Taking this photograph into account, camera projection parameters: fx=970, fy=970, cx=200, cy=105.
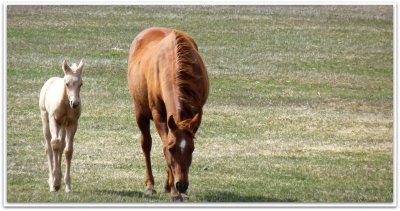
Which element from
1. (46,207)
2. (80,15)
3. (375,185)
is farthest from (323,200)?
(80,15)

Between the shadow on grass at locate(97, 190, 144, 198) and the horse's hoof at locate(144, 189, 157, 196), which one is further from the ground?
the shadow on grass at locate(97, 190, 144, 198)

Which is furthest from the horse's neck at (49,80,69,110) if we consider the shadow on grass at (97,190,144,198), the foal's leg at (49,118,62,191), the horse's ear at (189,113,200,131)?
the horse's ear at (189,113,200,131)

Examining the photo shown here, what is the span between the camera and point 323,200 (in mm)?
11680

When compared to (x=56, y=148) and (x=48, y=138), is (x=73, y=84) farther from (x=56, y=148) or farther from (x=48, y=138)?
(x=48, y=138)

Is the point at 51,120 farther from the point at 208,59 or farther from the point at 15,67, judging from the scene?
the point at 208,59

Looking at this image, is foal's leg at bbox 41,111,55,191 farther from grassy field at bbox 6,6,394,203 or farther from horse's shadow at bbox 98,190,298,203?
horse's shadow at bbox 98,190,298,203

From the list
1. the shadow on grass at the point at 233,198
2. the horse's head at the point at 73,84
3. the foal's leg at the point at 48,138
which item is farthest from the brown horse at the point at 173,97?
the foal's leg at the point at 48,138

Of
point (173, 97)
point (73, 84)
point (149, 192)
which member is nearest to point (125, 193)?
point (149, 192)

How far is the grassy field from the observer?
42.1ft

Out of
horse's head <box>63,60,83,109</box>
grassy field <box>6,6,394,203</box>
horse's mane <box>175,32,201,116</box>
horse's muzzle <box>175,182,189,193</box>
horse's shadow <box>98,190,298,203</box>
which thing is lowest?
grassy field <box>6,6,394,203</box>

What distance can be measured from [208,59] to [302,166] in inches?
453

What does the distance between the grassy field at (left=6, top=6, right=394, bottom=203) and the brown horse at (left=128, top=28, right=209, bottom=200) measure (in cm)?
94

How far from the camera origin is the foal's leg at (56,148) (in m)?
11.8

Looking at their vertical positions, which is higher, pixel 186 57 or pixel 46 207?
pixel 186 57
